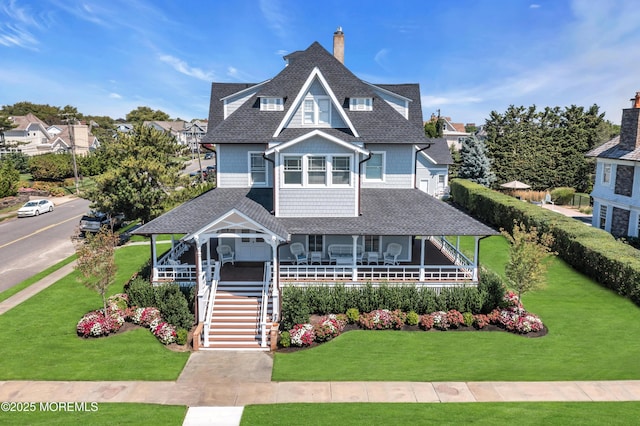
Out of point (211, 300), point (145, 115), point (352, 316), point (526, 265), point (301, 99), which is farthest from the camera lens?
point (145, 115)

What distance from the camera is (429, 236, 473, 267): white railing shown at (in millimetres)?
25312

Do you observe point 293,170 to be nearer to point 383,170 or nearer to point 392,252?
point 383,170

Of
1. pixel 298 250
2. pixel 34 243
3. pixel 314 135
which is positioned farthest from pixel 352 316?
pixel 34 243

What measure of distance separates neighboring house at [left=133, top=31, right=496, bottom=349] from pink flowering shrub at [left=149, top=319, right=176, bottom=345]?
1435 mm

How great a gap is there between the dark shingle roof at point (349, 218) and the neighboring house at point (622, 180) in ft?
66.2

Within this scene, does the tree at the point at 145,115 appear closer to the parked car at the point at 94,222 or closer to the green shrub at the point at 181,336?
the parked car at the point at 94,222

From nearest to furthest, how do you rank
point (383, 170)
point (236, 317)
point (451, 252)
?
1. point (236, 317)
2. point (383, 170)
3. point (451, 252)

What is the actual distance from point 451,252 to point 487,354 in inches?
405

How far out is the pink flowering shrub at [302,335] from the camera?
1872 cm

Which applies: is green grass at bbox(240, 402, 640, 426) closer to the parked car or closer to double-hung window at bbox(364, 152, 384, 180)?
double-hung window at bbox(364, 152, 384, 180)

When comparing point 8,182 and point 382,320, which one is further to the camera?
point 8,182

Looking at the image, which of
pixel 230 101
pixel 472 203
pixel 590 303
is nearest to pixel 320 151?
pixel 230 101

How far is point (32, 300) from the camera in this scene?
23312 millimetres

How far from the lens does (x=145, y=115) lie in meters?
164
